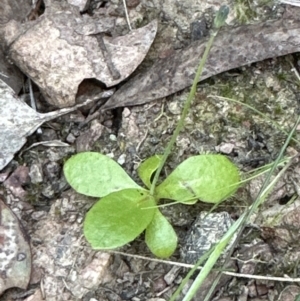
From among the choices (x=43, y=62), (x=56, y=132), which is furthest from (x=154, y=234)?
(x=43, y=62)

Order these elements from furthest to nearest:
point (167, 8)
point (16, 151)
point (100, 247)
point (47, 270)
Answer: point (167, 8), point (16, 151), point (47, 270), point (100, 247)

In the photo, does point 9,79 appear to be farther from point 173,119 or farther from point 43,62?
point 173,119

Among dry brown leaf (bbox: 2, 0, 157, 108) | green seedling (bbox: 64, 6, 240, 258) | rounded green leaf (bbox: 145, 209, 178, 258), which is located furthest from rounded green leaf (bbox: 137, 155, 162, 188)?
dry brown leaf (bbox: 2, 0, 157, 108)

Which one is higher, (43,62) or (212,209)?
(43,62)

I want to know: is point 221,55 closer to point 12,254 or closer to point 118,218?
point 118,218

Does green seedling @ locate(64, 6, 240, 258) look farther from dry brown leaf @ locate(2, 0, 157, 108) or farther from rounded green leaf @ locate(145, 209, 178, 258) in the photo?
dry brown leaf @ locate(2, 0, 157, 108)

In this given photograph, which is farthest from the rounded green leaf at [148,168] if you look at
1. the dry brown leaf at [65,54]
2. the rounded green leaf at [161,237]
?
the dry brown leaf at [65,54]

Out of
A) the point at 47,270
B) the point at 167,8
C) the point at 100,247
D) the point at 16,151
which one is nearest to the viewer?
the point at 100,247

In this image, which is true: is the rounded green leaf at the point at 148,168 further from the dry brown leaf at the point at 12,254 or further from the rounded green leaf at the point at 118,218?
the dry brown leaf at the point at 12,254
